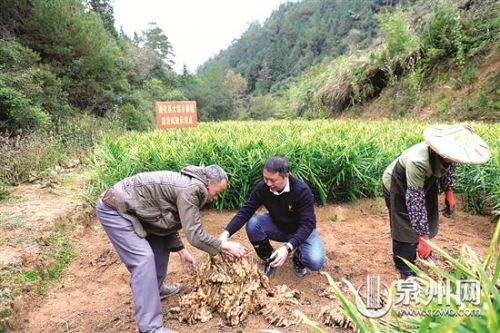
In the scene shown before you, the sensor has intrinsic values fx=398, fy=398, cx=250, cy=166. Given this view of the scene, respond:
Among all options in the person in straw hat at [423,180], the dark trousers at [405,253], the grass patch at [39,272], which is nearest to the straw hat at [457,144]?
the person in straw hat at [423,180]

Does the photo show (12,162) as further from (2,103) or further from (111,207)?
(111,207)

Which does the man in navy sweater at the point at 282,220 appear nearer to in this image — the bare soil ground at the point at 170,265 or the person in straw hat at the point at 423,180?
the bare soil ground at the point at 170,265

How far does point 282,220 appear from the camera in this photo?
9.61 ft

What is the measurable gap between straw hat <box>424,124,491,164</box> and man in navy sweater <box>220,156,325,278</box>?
880 millimetres

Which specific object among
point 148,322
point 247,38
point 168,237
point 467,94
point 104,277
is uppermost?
point 247,38

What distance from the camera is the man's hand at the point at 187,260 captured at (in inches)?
108

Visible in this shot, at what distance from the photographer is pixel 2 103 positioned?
324 inches

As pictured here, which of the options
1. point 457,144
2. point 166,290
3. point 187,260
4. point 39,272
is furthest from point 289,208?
point 39,272

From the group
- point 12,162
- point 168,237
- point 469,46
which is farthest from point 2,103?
point 469,46

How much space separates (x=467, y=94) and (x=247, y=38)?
6968 cm

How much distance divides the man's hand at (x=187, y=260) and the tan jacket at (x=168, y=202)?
37 centimetres

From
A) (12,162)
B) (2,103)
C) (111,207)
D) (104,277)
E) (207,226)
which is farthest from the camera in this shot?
(2,103)

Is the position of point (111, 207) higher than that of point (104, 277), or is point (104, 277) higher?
point (111, 207)

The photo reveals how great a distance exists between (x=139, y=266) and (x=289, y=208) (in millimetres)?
1101
